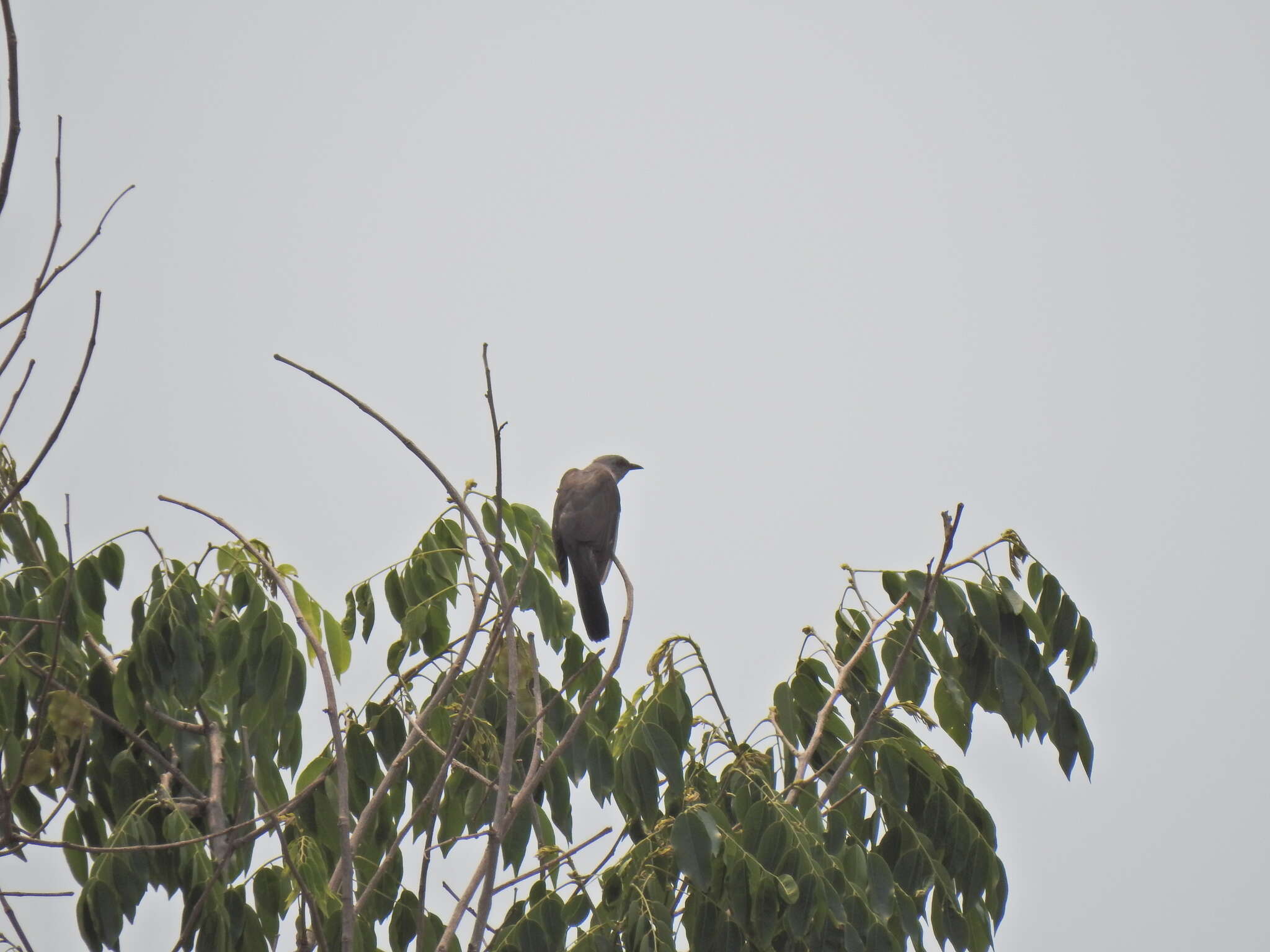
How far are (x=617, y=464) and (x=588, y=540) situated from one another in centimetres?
242

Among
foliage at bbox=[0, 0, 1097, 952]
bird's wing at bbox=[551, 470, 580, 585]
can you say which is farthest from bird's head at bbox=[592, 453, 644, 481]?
foliage at bbox=[0, 0, 1097, 952]

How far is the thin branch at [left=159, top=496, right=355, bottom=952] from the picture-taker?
370 cm

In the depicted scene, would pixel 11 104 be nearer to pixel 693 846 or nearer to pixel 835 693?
pixel 693 846

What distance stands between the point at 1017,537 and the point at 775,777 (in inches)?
55.1

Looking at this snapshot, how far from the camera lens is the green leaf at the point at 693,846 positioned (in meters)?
4.04

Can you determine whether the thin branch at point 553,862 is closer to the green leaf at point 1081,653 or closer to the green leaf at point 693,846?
the green leaf at point 693,846

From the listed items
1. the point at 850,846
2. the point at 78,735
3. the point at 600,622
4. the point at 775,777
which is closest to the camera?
the point at 78,735

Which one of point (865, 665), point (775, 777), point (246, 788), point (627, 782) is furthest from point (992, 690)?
point (246, 788)

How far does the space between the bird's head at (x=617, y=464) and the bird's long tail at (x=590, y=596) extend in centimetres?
237

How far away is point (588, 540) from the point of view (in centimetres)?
862

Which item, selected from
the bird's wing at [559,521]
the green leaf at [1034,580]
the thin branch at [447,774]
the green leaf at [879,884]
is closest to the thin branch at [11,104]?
the thin branch at [447,774]

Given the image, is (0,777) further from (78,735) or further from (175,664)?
(175,664)

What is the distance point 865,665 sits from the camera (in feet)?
17.8

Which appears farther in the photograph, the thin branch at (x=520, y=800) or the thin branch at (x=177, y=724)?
the thin branch at (x=177, y=724)
